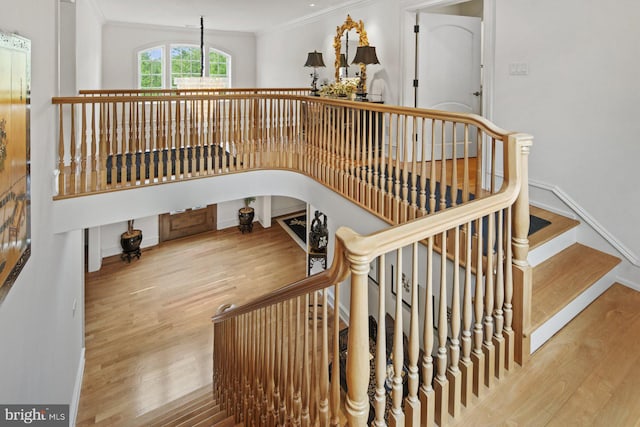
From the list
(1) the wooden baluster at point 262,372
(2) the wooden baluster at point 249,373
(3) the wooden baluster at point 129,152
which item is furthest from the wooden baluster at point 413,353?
(3) the wooden baluster at point 129,152

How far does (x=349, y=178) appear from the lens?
378cm

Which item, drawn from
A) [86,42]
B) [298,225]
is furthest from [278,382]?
[298,225]

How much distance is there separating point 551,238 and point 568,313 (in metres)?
0.78

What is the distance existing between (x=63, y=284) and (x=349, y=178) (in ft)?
9.50

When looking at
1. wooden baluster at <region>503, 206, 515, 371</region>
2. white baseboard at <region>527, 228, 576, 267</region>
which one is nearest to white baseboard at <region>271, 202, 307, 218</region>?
white baseboard at <region>527, 228, 576, 267</region>

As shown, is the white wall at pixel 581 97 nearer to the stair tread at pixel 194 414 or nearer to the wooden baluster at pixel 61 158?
the stair tread at pixel 194 414

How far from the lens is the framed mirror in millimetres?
5703

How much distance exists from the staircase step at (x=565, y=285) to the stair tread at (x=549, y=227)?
150 mm

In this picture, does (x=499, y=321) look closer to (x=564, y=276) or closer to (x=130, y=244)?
(x=564, y=276)

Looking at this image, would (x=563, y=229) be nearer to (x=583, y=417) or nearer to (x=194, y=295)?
(x=583, y=417)

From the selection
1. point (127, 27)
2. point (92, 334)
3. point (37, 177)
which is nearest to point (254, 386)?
point (37, 177)

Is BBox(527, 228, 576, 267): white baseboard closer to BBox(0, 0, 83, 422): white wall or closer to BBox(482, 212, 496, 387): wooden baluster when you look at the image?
BBox(482, 212, 496, 387): wooden baluster

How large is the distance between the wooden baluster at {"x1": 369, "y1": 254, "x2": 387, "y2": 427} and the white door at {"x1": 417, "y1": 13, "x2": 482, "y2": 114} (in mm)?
4313

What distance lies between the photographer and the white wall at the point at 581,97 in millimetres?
2760
